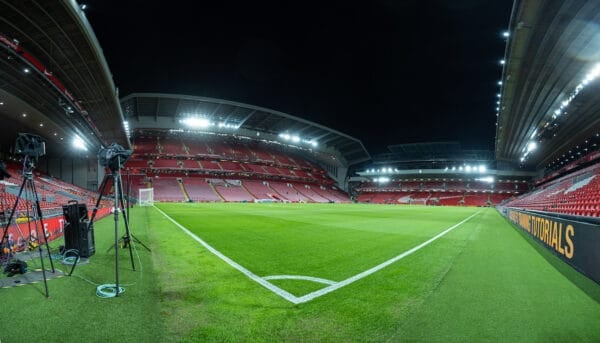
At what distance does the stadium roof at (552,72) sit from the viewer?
55.9ft

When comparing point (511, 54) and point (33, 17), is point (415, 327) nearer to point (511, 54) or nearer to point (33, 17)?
point (33, 17)

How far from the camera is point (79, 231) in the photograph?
6.61 m

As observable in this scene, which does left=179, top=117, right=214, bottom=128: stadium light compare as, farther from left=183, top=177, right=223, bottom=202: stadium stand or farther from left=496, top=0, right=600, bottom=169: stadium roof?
left=496, top=0, right=600, bottom=169: stadium roof

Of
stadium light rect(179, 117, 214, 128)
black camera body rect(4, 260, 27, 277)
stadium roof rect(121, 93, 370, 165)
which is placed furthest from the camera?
stadium light rect(179, 117, 214, 128)

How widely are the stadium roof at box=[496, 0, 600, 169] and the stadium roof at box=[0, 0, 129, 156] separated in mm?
27567

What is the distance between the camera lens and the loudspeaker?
6558 mm

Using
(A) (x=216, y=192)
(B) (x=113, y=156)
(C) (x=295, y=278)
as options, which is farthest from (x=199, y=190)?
(C) (x=295, y=278)

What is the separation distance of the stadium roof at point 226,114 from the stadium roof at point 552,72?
44270 mm

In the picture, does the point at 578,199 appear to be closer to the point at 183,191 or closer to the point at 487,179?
the point at 183,191

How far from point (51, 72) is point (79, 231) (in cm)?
2365

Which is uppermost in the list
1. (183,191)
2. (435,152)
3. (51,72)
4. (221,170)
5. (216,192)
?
(435,152)

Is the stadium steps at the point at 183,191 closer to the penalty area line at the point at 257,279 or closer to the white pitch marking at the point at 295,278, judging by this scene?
the penalty area line at the point at 257,279

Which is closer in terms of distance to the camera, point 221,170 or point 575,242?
point 575,242

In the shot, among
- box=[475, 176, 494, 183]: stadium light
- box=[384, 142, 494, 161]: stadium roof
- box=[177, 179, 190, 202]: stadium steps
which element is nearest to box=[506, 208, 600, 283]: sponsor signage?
box=[177, 179, 190, 202]: stadium steps
